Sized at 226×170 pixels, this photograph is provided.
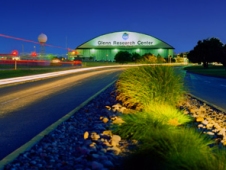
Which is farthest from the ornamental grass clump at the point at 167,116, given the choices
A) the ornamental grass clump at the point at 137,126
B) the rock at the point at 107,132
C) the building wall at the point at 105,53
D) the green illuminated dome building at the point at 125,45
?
the building wall at the point at 105,53

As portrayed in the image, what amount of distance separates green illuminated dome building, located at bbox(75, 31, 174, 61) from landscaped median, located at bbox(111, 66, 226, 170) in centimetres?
11418

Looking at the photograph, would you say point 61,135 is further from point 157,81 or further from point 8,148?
point 157,81

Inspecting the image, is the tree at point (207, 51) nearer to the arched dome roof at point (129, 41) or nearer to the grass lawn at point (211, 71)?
the grass lawn at point (211, 71)

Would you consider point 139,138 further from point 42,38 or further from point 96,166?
point 42,38

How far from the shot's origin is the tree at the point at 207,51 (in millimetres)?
77938

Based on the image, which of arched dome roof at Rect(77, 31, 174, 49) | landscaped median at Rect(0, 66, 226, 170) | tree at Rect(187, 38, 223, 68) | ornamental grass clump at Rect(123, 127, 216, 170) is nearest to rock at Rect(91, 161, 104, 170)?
landscaped median at Rect(0, 66, 226, 170)

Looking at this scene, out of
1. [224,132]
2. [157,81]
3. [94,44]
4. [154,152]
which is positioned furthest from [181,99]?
[94,44]

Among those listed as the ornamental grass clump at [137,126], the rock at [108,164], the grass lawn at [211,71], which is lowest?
the grass lawn at [211,71]

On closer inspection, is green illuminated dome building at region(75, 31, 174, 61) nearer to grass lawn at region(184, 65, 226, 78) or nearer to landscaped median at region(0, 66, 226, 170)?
grass lawn at region(184, 65, 226, 78)

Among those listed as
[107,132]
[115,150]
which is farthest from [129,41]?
[115,150]

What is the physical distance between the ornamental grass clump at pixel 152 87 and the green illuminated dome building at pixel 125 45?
114m

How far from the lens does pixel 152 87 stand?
12836mm

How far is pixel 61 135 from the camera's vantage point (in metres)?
8.95

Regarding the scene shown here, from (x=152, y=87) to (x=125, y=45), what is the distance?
11712cm
